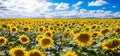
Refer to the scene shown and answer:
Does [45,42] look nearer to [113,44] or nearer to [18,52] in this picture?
[18,52]

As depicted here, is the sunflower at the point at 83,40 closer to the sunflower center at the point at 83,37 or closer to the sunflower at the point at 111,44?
the sunflower center at the point at 83,37

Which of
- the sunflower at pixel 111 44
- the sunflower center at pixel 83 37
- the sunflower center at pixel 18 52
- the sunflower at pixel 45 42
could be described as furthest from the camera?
the sunflower at pixel 45 42

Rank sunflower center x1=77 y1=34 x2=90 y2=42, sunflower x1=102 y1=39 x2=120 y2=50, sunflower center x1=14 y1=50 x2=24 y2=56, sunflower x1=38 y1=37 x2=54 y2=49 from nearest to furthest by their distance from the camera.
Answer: sunflower center x1=14 y1=50 x2=24 y2=56 → sunflower x1=102 y1=39 x2=120 y2=50 → sunflower center x1=77 y1=34 x2=90 y2=42 → sunflower x1=38 y1=37 x2=54 y2=49

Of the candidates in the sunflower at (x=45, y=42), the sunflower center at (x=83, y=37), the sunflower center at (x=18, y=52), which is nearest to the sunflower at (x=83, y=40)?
the sunflower center at (x=83, y=37)

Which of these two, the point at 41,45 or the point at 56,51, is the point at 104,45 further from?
the point at 41,45

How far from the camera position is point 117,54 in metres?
6.33

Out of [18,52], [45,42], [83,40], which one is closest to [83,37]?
[83,40]

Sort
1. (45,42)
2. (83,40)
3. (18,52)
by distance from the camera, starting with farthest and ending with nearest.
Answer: (45,42), (83,40), (18,52)

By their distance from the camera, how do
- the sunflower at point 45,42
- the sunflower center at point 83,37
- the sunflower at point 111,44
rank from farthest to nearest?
the sunflower at point 45,42 → the sunflower center at point 83,37 → the sunflower at point 111,44

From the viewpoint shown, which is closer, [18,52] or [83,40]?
[18,52]

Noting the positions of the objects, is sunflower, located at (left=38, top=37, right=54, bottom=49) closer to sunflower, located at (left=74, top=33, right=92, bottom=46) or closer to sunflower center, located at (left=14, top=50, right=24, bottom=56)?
sunflower, located at (left=74, top=33, right=92, bottom=46)

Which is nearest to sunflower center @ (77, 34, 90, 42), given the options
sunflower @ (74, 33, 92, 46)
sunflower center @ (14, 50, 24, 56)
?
sunflower @ (74, 33, 92, 46)

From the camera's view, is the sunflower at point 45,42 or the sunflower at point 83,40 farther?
the sunflower at point 45,42

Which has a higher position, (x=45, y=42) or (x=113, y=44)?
(x=113, y=44)
